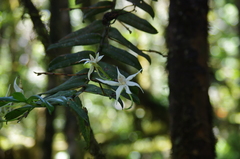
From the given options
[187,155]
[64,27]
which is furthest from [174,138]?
[64,27]

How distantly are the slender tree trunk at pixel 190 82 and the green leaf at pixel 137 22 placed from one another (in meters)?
0.20

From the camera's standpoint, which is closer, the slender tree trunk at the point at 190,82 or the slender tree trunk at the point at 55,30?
the slender tree trunk at the point at 190,82

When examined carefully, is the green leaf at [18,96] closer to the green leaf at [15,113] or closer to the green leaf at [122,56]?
the green leaf at [15,113]

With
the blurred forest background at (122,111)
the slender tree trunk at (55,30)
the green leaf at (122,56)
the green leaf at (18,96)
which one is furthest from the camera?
the blurred forest background at (122,111)

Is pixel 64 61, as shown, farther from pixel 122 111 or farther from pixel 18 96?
pixel 122 111

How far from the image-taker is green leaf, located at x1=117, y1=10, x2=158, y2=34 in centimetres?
67

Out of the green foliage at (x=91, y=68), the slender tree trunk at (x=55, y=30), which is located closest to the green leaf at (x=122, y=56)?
the green foliage at (x=91, y=68)

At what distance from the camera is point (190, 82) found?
82cm

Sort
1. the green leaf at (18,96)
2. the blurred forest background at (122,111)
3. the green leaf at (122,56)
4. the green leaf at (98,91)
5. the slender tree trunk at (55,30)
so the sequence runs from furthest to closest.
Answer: the blurred forest background at (122,111), the slender tree trunk at (55,30), the green leaf at (122,56), the green leaf at (98,91), the green leaf at (18,96)

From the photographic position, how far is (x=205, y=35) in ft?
2.76

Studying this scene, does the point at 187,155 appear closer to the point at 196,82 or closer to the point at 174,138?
the point at 174,138

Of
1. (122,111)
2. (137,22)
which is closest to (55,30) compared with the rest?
(137,22)

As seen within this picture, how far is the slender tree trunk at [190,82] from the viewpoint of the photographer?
0.81m

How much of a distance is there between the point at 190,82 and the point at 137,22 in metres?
0.26
